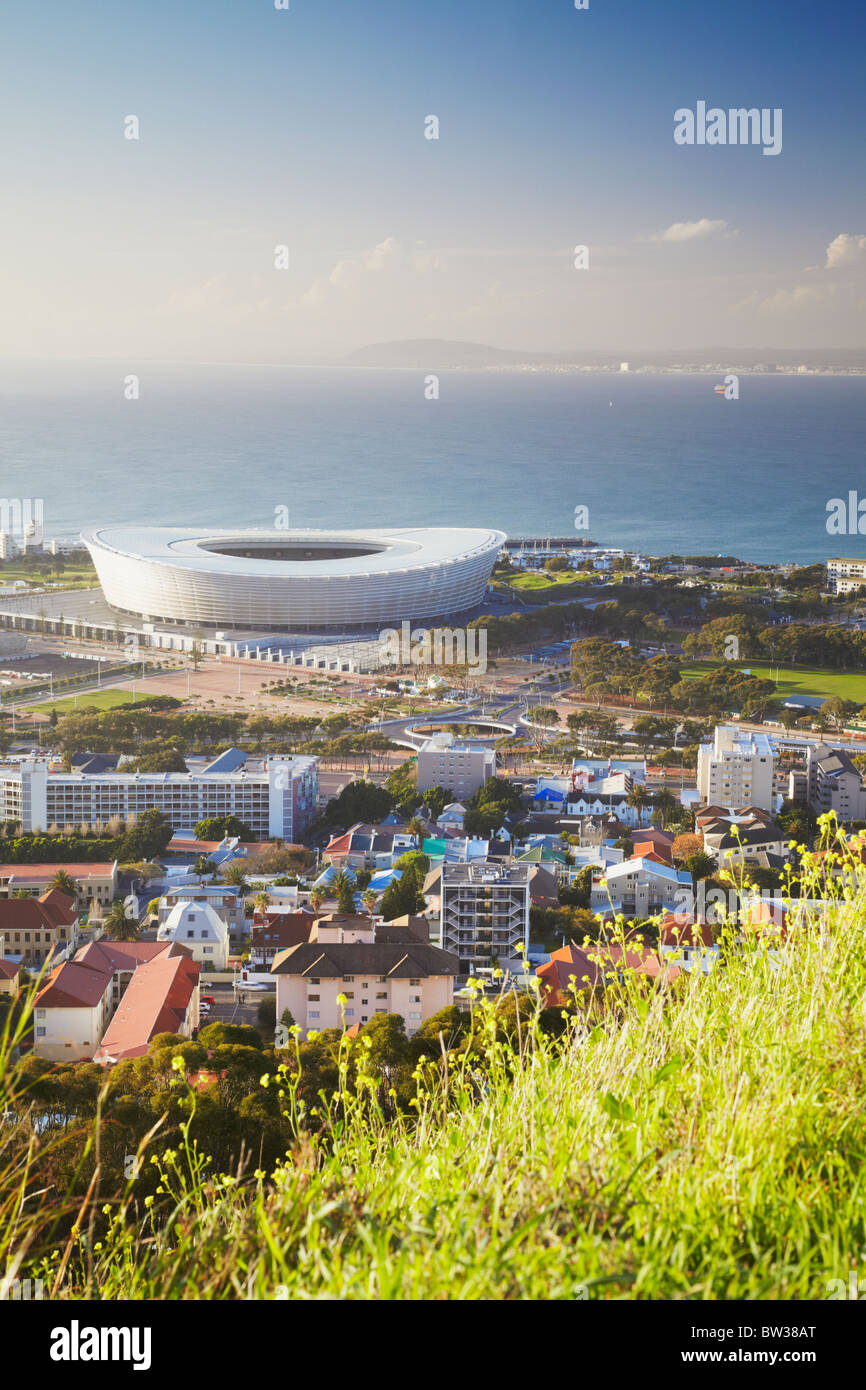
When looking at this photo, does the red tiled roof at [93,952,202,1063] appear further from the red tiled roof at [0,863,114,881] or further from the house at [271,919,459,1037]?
the red tiled roof at [0,863,114,881]

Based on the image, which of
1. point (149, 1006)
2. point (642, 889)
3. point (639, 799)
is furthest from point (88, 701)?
point (149, 1006)

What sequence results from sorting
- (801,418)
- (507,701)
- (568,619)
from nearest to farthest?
(507,701) < (568,619) < (801,418)

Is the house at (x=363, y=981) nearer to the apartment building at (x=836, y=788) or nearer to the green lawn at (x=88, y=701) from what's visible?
the apartment building at (x=836, y=788)

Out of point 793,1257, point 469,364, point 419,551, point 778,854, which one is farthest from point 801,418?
point 793,1257

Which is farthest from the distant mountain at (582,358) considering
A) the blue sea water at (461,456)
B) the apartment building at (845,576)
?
the apartment building at (845,576)

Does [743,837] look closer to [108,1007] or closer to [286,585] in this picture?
[108,1007]
